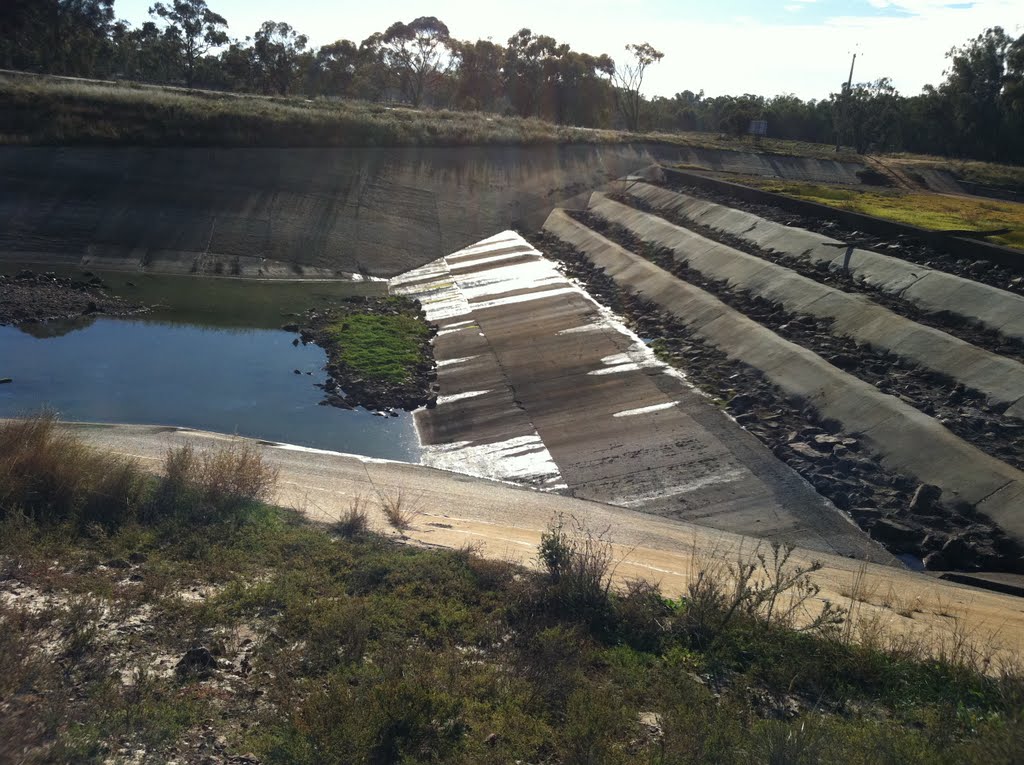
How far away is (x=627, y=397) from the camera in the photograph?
944 inches

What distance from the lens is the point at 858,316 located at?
2491cm

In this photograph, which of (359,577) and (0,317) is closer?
(359,577)

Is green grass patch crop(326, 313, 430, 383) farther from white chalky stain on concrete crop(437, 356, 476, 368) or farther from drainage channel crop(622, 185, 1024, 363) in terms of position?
drainage channel crop(622, 185, 1024, 363)

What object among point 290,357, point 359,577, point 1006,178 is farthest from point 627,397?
point 1006,178

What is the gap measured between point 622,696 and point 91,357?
78.8 feet

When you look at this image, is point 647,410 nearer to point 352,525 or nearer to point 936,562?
point 936,562

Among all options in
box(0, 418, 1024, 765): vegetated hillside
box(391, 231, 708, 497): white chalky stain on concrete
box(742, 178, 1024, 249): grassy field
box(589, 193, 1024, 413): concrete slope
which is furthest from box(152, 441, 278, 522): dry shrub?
box(742, 178, 1024, 249): grassy field

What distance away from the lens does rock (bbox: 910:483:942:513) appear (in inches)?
652

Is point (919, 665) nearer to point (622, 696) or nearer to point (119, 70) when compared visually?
point (622, 696)

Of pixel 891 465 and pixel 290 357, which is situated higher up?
pixel 891 465

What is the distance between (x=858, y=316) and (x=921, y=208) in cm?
1860

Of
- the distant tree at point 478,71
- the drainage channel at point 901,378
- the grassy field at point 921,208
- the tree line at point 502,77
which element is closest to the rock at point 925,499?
the drainage channel at point 901,378

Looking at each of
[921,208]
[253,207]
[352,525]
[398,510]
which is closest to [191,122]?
[253,207]

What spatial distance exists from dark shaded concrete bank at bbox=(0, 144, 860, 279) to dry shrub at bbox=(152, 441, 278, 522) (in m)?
27.4
